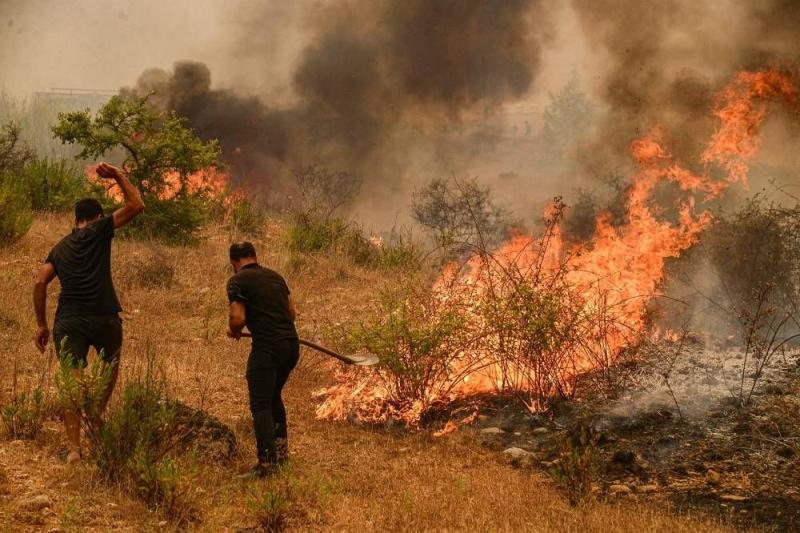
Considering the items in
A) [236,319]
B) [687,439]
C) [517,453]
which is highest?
[236,319]

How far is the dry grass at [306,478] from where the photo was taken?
13.8ft

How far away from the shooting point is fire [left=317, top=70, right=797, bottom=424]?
22.6ft

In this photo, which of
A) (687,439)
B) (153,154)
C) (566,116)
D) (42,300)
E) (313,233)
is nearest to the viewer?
(42,300)

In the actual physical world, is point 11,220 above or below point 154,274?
above

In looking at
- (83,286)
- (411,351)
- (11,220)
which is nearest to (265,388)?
(83,286)

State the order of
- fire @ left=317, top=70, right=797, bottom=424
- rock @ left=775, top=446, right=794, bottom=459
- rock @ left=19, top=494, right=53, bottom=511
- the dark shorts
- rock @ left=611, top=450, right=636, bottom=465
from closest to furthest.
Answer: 1. rock @ left=19, top=494, right=53, bottom=511
2. the dark shorts
3. rock @ left=775, top=446, right=794, bottom=459
4. rock @ left=611, top=450, right=636, bottom=465
5. fire @ left=317, top=70, right=797, bottom=424

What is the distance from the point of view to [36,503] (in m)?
3.99

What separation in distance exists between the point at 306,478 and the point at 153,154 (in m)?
9.62

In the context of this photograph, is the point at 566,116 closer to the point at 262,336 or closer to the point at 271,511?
the point at 262,336

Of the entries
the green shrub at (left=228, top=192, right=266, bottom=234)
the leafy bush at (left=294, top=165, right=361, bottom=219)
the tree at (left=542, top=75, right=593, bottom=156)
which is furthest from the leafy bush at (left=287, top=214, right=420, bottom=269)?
the tree at (left=542, top=75, right=593, bottom=156)

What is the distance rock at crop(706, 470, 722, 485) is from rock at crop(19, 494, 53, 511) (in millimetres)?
4266

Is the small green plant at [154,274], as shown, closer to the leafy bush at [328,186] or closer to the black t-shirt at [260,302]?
the black t-shirt at [260,302]

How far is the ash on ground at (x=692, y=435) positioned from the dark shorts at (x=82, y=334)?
314 cm

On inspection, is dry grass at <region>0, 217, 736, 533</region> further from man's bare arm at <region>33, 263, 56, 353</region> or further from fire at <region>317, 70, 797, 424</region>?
man's bare arm at <region>33, 263, 56, 353</region>
